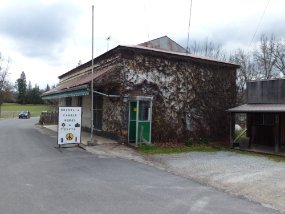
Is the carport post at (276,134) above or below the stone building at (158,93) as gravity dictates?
below

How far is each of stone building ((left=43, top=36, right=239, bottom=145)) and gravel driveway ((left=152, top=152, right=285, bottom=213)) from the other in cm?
361

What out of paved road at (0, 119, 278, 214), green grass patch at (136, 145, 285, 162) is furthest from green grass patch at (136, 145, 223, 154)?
paved road at (0, 119, 278, 214)

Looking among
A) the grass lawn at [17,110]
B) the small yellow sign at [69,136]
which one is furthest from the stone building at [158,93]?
the grass lawn at [17,110]

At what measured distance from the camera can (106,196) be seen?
319 inches

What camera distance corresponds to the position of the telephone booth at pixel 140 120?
1761 centimetres

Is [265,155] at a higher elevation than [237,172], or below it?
higher

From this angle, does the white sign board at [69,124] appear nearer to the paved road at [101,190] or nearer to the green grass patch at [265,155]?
the paved road at [101,190]

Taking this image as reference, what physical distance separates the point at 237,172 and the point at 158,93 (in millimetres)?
8408

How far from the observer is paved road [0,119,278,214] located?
285 inches

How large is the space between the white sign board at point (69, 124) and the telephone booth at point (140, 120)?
→ 265cm

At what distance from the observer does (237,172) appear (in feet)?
38.5

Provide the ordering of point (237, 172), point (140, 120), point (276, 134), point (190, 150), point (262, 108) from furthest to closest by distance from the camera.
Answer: point (140, 120) → point (190, 150) → point (262, 108) → point (276, 134) → point (237, 172)

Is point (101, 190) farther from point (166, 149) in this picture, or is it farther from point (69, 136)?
point (166, 149)

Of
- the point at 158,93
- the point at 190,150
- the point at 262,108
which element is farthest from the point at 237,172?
the point at 158,93
